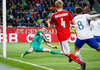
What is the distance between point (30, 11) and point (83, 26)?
72.9ft

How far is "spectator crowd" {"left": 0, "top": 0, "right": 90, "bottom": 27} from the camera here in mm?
30062

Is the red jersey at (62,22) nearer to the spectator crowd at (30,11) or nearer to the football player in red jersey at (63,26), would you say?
the football player in red jersey at (63,26)

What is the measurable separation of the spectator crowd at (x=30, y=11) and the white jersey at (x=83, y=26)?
19564 mm

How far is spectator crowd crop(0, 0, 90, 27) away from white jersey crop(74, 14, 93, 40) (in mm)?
19564

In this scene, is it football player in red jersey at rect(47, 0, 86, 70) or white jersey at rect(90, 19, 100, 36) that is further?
→ white jersey at rect(90, 19, 100, 36)

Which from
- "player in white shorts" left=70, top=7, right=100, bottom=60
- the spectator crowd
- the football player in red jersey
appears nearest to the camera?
the football player in red jersey

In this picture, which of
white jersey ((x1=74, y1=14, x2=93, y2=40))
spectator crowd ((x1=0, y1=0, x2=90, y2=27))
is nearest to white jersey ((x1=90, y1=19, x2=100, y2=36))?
white jersey ((x1=74, y1=14, x2=93, y2=40))

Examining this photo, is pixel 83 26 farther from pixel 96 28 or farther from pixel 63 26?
pixel 96 28

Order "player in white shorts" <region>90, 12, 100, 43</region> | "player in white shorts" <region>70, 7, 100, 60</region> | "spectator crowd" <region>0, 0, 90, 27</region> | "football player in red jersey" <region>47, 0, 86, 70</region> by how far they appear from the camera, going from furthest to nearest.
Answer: "spectator crowd" <region>0, 0, 90, 27</region> → "player in white shorts" <region>90, 12, 100, 43</region> → "player in white shorts" <region>70, 7, 100, 60</region> → "football player in red jersey" <region>47, 0, 86, 70</region>

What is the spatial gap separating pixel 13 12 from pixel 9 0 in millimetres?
2355

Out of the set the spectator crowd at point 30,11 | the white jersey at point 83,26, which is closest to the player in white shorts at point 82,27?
the white jersey at point 83,26

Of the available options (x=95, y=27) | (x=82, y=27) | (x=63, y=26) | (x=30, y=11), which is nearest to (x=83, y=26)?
(x=82, y=27)

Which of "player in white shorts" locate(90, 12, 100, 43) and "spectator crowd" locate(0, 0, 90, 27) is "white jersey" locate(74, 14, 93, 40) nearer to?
"player in white shorts" locate(90, 12, 100, 43)

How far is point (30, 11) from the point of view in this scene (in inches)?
1258
